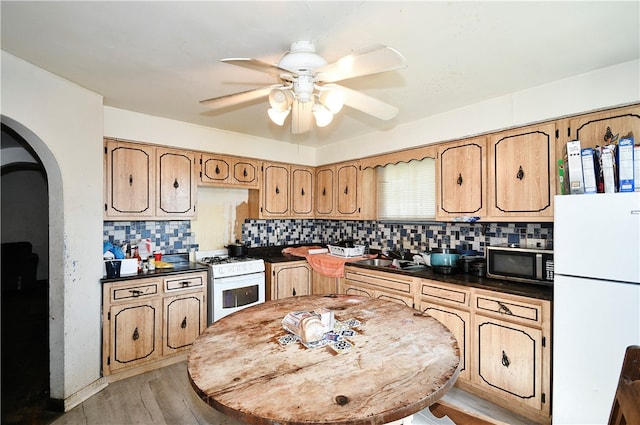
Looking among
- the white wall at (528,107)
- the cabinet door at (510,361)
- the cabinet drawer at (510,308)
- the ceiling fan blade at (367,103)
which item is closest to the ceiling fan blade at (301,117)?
the ceiling fan blade at (367,103)

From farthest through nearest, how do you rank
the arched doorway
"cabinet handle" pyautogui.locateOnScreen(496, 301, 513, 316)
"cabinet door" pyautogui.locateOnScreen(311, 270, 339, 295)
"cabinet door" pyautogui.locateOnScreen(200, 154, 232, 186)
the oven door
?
"cabinet door" pyautogui.locateOnScreen(311, 270, 339, 295) → "cabinet door" pyautogui.locateOnScreen(200, 154, 232, 186) → the oven door → the arched doorway → "cabinet handle" pyautogui.locateOnScreen(496, 301, 513, 316)

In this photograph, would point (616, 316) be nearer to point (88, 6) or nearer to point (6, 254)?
point (88, 6)

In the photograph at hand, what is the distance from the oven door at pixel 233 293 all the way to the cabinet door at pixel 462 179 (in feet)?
7.01

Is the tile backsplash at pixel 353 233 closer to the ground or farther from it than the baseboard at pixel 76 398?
farther from it

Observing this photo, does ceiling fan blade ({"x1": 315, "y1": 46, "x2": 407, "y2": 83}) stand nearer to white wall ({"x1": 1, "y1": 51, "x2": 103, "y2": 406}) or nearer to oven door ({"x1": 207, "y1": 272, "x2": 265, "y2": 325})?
white wall ({"x1": 1, "y1": 51, "x2": 103, "y2": 406})

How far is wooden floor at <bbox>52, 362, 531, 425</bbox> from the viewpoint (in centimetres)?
215

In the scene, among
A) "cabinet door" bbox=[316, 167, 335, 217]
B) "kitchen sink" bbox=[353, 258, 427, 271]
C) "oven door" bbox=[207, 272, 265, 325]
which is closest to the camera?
"kitchen sink" bbox=[353, 258, 427, 271]

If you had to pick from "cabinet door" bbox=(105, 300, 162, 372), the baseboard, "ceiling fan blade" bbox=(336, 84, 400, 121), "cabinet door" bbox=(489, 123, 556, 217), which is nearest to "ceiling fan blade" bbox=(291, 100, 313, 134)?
"ceiling fan blade" bbox=(336, 84, 400, 121)

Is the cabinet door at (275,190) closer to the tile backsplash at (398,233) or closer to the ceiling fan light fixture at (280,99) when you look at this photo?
the tile backsplash at (398,233)

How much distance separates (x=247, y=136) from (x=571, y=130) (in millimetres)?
3171

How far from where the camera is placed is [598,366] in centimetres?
177

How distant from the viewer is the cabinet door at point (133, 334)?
265 centimetres

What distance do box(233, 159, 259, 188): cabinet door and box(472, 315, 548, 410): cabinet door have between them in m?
2.83

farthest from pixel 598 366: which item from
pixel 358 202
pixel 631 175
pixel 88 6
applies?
pixel 88 6
